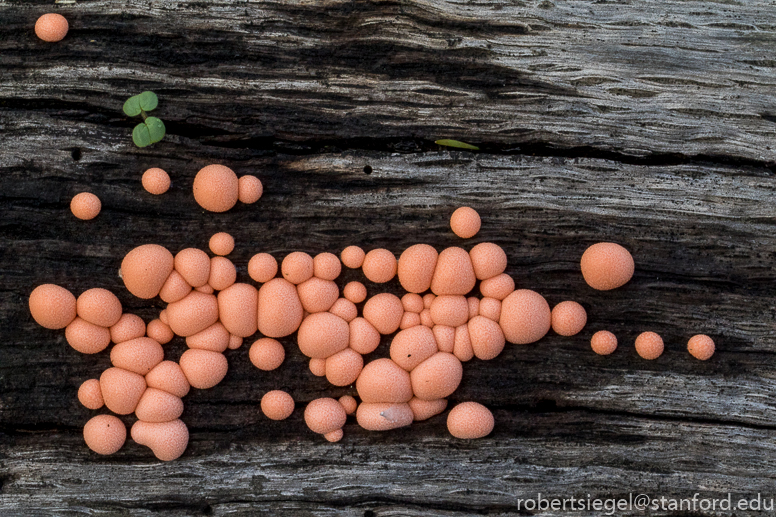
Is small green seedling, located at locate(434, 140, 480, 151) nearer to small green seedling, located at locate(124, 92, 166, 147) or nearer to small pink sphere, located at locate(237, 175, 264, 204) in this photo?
small pink sphere, located at locate(237, 175, 264, 204)

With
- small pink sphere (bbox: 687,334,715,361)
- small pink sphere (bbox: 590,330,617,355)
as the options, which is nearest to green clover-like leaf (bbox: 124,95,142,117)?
small pink sphere (bbox: 590,330,617,355)

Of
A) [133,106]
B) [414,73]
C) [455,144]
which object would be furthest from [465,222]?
[133,106]

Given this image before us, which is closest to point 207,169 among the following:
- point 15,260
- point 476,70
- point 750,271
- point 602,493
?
point 15,260

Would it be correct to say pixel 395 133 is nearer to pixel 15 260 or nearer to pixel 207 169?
pixel 207 169

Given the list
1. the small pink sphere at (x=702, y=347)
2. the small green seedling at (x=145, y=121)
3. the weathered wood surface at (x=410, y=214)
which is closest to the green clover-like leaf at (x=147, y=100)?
the small green seedling at (x=145, y=121)

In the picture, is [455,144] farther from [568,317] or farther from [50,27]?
[50,27]

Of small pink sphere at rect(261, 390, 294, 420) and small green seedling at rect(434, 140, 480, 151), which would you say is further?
small green seedling at rect(434, 140, 480, 151)

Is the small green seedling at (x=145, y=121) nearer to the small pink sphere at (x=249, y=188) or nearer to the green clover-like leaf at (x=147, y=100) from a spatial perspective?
the green clover-like leaf at (x=147, y=100)
